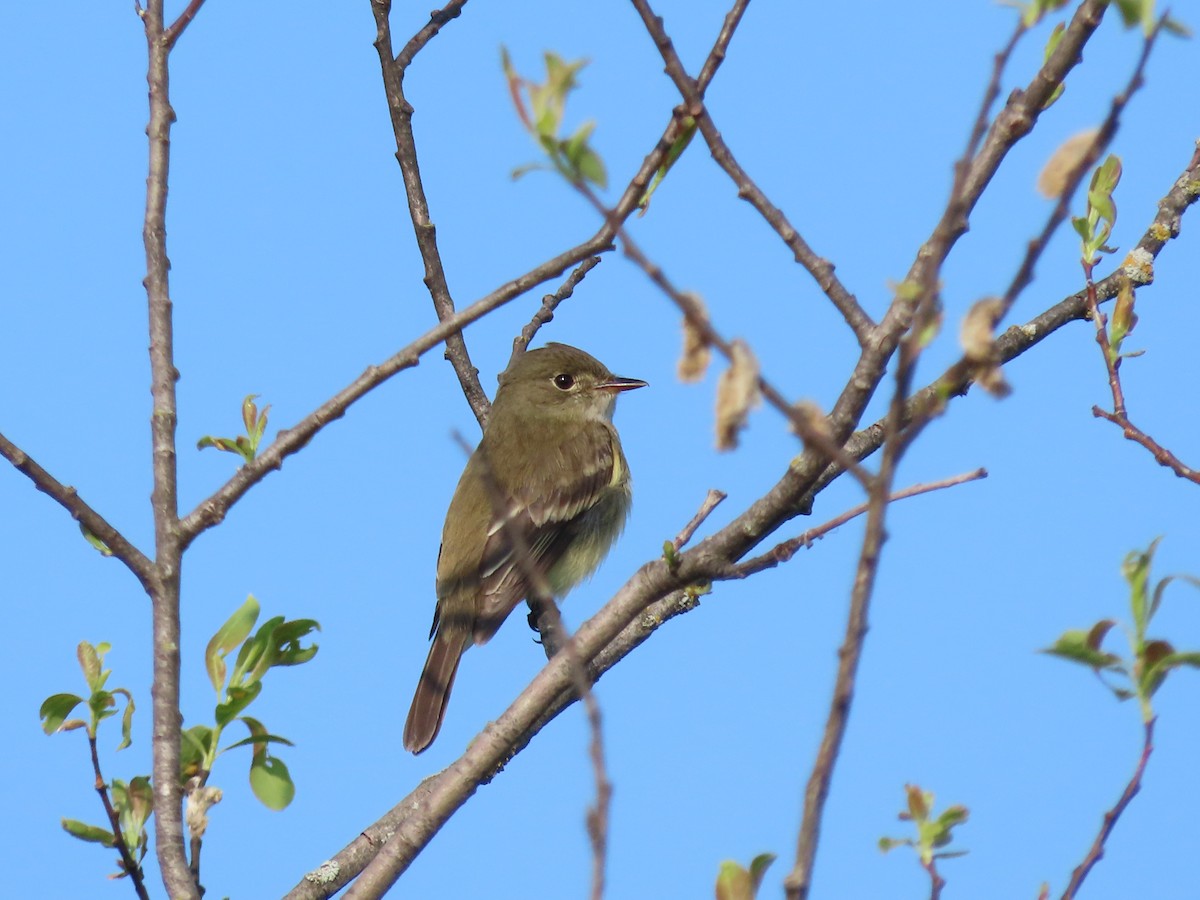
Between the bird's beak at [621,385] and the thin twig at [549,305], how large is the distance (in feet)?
5.76

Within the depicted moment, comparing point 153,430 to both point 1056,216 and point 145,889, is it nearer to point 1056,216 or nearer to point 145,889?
point 145,889

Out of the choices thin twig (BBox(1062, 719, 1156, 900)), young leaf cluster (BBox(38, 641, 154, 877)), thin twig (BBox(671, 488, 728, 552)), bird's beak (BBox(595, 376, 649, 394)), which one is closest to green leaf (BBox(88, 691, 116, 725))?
young leaf cluster (BBox(38, 641, 154, 877))

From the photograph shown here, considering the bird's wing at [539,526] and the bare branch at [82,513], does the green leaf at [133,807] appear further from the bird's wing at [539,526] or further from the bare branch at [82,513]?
the bird's wing at [539,526]

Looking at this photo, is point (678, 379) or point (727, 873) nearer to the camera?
point (678, 379)

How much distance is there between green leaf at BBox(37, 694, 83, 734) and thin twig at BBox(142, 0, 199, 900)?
0.21 meters

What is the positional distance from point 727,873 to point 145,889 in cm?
135

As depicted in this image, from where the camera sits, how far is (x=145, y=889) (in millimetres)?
2871

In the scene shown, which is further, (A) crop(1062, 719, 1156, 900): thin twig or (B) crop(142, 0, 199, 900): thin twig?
(B) crop(142, 0, 199, 900): thin twig

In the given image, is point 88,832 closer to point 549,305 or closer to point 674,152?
point 674,152

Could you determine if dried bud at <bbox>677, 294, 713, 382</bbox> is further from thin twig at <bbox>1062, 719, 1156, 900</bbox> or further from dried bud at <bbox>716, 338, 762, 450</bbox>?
thin twig at <bbox>1062, 719, 1156, 900</bbox>

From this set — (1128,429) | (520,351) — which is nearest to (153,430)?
(1128,429)

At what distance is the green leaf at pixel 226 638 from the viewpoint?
10.1 feet

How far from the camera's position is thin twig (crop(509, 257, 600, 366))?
565 centimetres

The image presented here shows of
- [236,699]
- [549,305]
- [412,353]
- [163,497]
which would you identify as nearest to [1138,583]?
[412,353]
